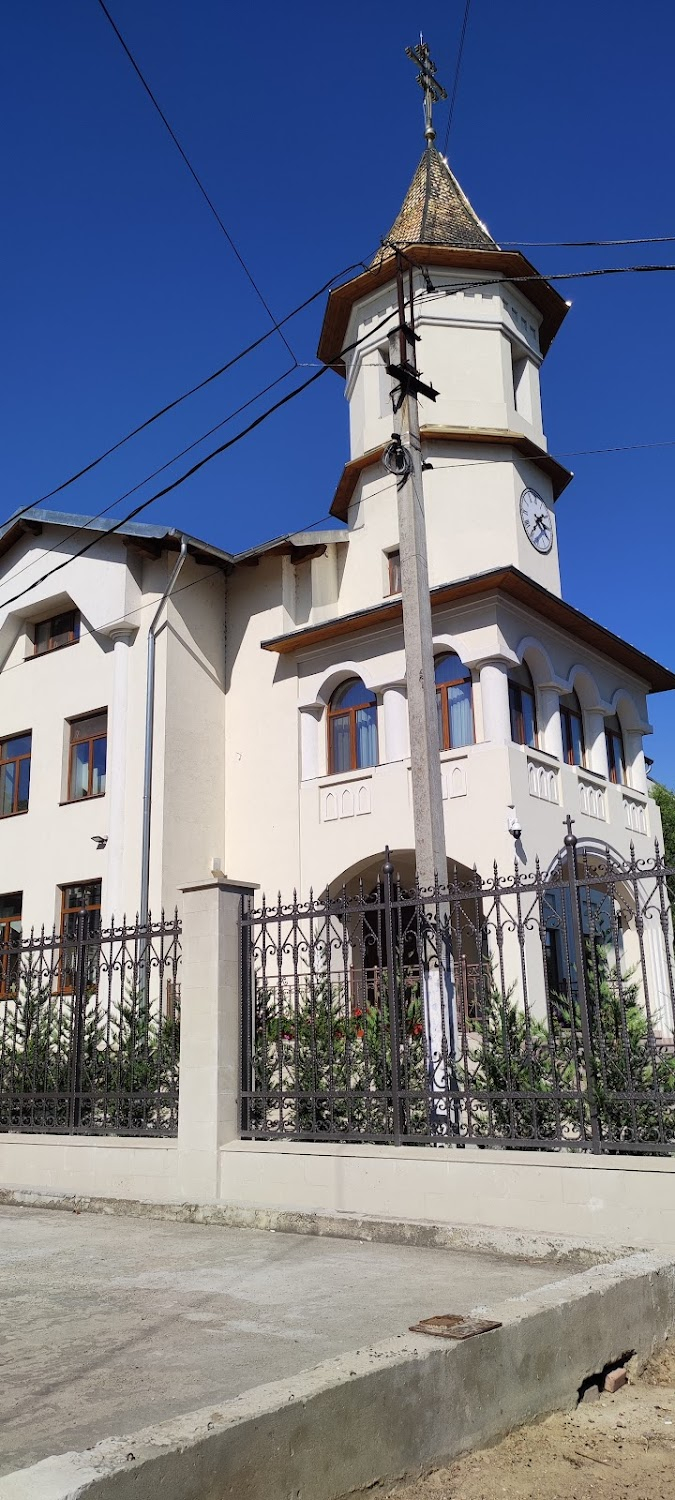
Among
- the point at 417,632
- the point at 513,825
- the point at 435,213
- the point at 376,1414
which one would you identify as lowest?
the point at 376,1414

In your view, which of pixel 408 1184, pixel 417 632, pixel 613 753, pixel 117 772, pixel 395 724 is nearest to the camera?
pixel 408 1184

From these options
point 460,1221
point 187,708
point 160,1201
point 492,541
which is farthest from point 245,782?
point 460,1221

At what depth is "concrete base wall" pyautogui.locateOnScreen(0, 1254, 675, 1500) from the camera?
2.85 meters

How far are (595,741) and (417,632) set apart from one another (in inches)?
344

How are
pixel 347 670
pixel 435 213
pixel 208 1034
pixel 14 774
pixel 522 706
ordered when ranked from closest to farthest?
pixel 208 1034
pixel 522 706
pixel 347 670
pixel 435 213
pixel 14 774

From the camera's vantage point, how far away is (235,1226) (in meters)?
7.73

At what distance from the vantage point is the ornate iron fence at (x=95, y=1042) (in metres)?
9.52

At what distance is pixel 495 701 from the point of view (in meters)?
15.8

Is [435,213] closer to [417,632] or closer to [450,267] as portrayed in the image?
[450,267]

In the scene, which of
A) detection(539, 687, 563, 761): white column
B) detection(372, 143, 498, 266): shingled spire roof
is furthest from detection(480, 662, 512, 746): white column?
detection(372, 143, 498, 266): shingled spire roof

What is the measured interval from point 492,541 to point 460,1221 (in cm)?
1235

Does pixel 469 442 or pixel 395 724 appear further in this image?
pixel 469 442

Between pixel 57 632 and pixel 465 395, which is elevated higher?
pixel 465 395

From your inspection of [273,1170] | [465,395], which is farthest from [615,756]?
[273,1170]
